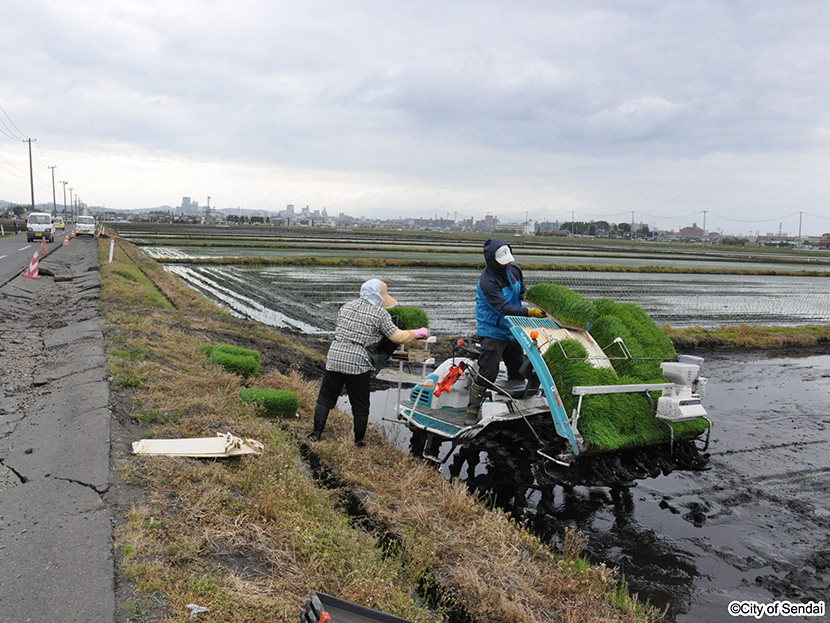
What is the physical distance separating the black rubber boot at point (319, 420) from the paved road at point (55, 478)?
2227 mm

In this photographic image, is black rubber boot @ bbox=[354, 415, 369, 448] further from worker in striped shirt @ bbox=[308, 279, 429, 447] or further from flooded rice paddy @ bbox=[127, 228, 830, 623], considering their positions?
flooded rice paddy @ bbox=[127, 228, 830, 623]

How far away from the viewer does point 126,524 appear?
423 centimetres

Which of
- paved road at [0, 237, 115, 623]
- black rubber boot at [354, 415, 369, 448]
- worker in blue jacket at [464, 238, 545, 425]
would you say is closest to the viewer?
paved road at [0, 237, 115, 623]

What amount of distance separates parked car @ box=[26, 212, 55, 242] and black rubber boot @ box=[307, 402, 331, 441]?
40.1 meters

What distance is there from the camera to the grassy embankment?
12.3 feet

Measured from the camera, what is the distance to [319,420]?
22.5 ft

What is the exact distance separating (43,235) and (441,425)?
41176 mm

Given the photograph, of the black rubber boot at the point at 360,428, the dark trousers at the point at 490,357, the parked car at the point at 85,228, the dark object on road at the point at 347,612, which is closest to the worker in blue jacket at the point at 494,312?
the dark trousers at the point at 490,357

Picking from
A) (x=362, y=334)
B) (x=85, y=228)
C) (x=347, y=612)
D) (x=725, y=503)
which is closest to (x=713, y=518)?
(x=725, y=503)

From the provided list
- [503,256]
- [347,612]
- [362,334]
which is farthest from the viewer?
[362,334]

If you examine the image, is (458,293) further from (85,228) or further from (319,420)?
(85,228)

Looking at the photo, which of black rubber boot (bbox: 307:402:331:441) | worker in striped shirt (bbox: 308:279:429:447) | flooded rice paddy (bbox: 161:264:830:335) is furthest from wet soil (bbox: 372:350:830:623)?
flooded rice paddy (bbox: 161:264:830:335)

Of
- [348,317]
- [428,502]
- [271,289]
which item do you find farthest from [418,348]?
[271,289]

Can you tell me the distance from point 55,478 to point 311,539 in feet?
8.07
